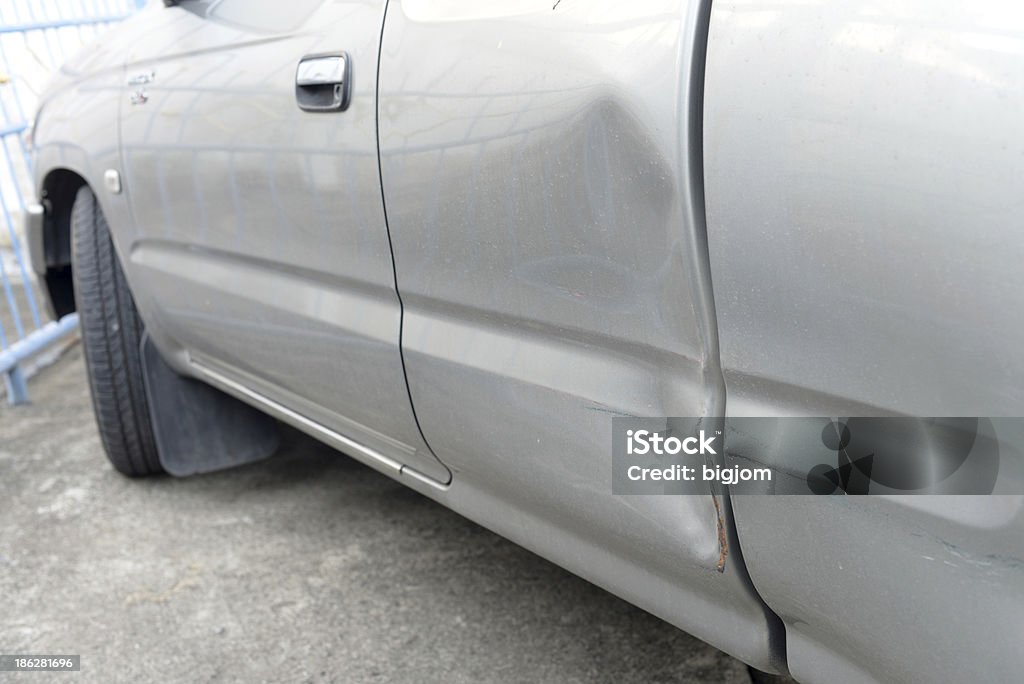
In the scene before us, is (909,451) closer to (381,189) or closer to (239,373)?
(381,189)

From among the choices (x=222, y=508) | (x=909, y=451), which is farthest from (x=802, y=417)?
(x=222, y=508)

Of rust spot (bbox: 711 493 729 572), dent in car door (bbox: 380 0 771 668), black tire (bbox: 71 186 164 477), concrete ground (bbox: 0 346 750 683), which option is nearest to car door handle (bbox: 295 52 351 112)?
dent in car door (bbox: 380 0 771 668)

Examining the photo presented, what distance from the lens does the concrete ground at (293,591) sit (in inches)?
82.6

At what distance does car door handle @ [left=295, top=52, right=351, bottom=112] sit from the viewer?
5.82ft

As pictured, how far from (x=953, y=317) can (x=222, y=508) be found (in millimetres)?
2356

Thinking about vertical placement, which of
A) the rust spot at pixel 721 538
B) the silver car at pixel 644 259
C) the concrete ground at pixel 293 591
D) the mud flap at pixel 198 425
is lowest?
the concrete ground at pixel 293 591

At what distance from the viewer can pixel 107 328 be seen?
291 centimetres

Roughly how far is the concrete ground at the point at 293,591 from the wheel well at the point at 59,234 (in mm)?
571

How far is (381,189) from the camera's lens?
1.71 meters

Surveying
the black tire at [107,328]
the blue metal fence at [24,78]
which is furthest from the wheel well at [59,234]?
the blue metal fence at [24,78]

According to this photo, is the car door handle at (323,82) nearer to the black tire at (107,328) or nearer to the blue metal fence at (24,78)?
the black tire at (107,328)

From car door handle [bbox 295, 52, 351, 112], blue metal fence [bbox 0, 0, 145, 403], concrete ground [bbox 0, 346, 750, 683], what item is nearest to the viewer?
car door handle [bbox 295, 52, 351, 112]

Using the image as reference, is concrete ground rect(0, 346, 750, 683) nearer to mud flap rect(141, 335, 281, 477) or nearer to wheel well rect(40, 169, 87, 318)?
mud flap rect(141, 335, 281, 477)

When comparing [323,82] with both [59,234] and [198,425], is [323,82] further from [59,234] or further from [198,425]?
[59,234]
